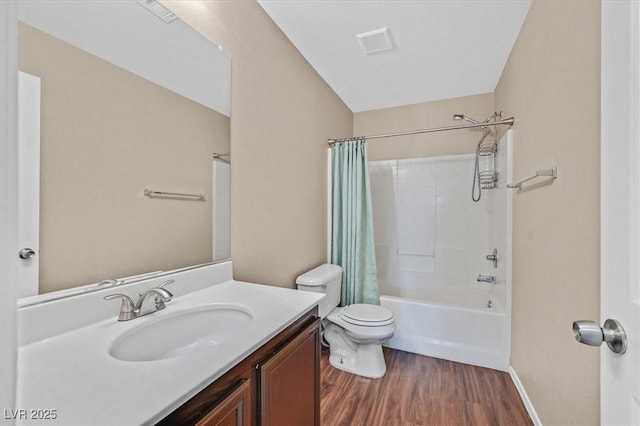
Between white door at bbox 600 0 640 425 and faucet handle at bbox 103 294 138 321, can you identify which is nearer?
white door at bbox 600 0 640 425

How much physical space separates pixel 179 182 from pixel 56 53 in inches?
21.1

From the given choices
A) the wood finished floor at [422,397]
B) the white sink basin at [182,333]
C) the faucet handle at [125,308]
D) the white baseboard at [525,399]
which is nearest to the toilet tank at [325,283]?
the wood finished floor at [422,397]

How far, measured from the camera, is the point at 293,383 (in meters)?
0.99

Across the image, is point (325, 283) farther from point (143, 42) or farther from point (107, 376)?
point (143, 42)

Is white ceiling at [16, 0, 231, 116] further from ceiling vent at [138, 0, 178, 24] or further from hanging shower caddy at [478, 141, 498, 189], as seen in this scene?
hanging shower caddy at [478, 141, 498, 189]

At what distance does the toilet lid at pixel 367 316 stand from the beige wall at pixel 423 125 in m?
1.73

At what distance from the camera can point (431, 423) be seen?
60.0 inches

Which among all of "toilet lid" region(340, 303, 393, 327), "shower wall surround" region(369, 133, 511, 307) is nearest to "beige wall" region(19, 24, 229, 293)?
"toilet lid" region(340, 303, 393, 327)

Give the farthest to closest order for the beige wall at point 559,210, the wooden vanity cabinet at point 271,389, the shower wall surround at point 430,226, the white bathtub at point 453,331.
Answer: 1. the shower wall surround at point 430,226
2. the white bathtub at point 453,331
3. the beige wall at point 559,210
4. the wooden vanity cabinet at point 271,389

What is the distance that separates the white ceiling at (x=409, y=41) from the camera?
1.62 m

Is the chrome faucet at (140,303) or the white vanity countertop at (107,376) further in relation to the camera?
the chrome faucet at (140,303)

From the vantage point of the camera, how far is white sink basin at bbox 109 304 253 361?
84 cm

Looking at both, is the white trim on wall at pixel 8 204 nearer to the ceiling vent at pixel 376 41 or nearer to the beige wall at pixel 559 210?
the beige wall at pixel 559 210

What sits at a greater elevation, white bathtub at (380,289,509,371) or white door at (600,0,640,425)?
white door at (600,0,640,425)
